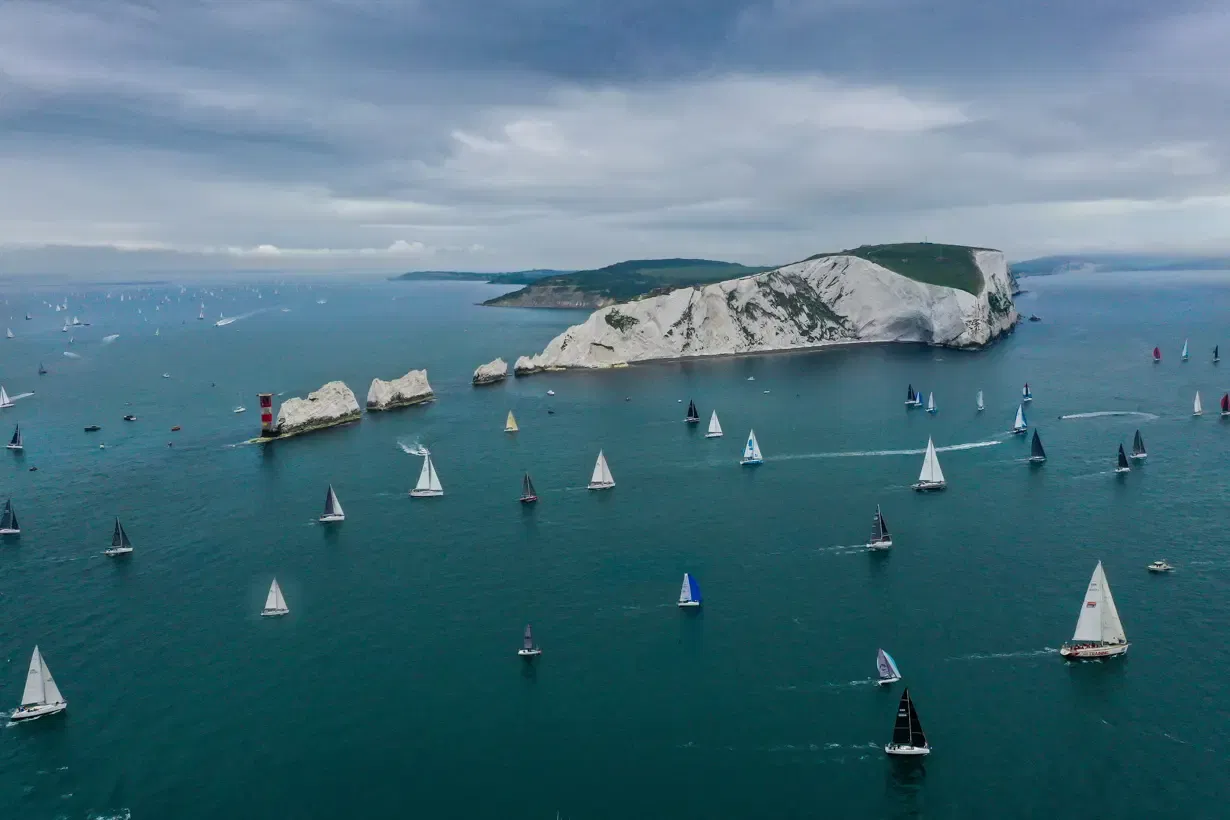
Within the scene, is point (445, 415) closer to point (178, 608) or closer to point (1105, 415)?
point (178, 608)

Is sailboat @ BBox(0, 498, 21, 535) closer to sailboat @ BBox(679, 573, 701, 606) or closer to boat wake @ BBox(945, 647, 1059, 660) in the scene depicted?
sailboat @ BBox(679, 573, 701, 606)

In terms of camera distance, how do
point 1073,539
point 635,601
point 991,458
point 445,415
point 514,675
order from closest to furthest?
point 514,675 → point 635,601 → point 1073,539 → point 991,458 → point 445,415

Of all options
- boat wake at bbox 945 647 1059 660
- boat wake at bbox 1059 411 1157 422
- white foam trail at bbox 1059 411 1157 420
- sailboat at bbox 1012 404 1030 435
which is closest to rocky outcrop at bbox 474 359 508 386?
sailboat at bbox 1012 404 1030 435

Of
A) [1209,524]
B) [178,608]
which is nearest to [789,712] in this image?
[178,608]

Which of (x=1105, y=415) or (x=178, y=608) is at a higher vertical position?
(x=1105, y=415)

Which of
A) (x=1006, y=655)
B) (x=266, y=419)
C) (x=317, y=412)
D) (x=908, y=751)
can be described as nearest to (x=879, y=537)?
(x=1006, y=655)

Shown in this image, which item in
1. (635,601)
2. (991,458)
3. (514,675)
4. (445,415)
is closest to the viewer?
(514,675)
